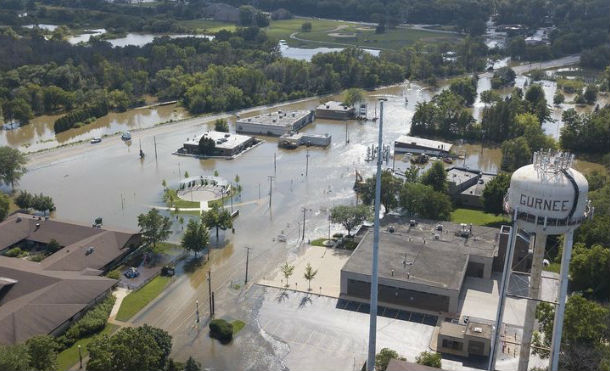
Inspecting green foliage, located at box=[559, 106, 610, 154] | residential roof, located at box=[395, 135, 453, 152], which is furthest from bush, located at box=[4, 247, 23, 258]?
green foliage, located at box=[559, 106, 610, 154]

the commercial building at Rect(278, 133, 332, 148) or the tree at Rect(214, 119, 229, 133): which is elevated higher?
the tree at Rect(214, 119, 229, 133)

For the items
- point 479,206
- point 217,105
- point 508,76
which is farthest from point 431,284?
point 508,76

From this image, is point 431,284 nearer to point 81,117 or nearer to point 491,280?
point 491,280

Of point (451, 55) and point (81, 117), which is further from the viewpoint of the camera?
point (451, 55)

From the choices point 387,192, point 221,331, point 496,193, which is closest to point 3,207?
point 221,331

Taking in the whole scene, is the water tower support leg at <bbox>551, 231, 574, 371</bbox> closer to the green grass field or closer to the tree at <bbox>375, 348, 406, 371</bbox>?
the tree at <bbox>375, 348, 406, 371</bbox>

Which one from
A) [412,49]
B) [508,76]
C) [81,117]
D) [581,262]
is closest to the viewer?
[581,262]
